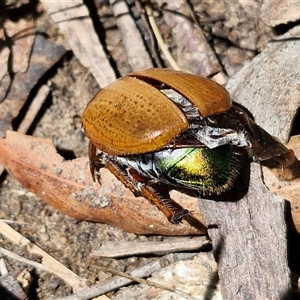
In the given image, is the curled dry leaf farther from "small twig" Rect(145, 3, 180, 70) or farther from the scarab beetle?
"small twig" Rect(145, 3, 180, 70)

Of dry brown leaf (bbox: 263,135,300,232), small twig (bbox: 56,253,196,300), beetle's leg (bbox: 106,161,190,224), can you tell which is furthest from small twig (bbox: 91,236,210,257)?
dry brown leaf (bbox: 263,135,300,232)

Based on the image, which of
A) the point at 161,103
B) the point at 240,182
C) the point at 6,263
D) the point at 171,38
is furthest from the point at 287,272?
the point at 171,38

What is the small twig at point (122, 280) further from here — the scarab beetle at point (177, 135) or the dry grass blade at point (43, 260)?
the scarab beetle at point (177, 135)

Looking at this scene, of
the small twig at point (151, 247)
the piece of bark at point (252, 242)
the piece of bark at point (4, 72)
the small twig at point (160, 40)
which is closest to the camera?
the piece of bark at point (252, 242)

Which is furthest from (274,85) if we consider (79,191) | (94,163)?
(79,191)

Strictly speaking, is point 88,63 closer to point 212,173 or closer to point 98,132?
point 98,132

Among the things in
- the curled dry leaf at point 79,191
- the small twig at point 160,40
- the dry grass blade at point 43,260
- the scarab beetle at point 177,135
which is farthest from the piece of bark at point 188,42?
the dry grass blade at point 43,260
